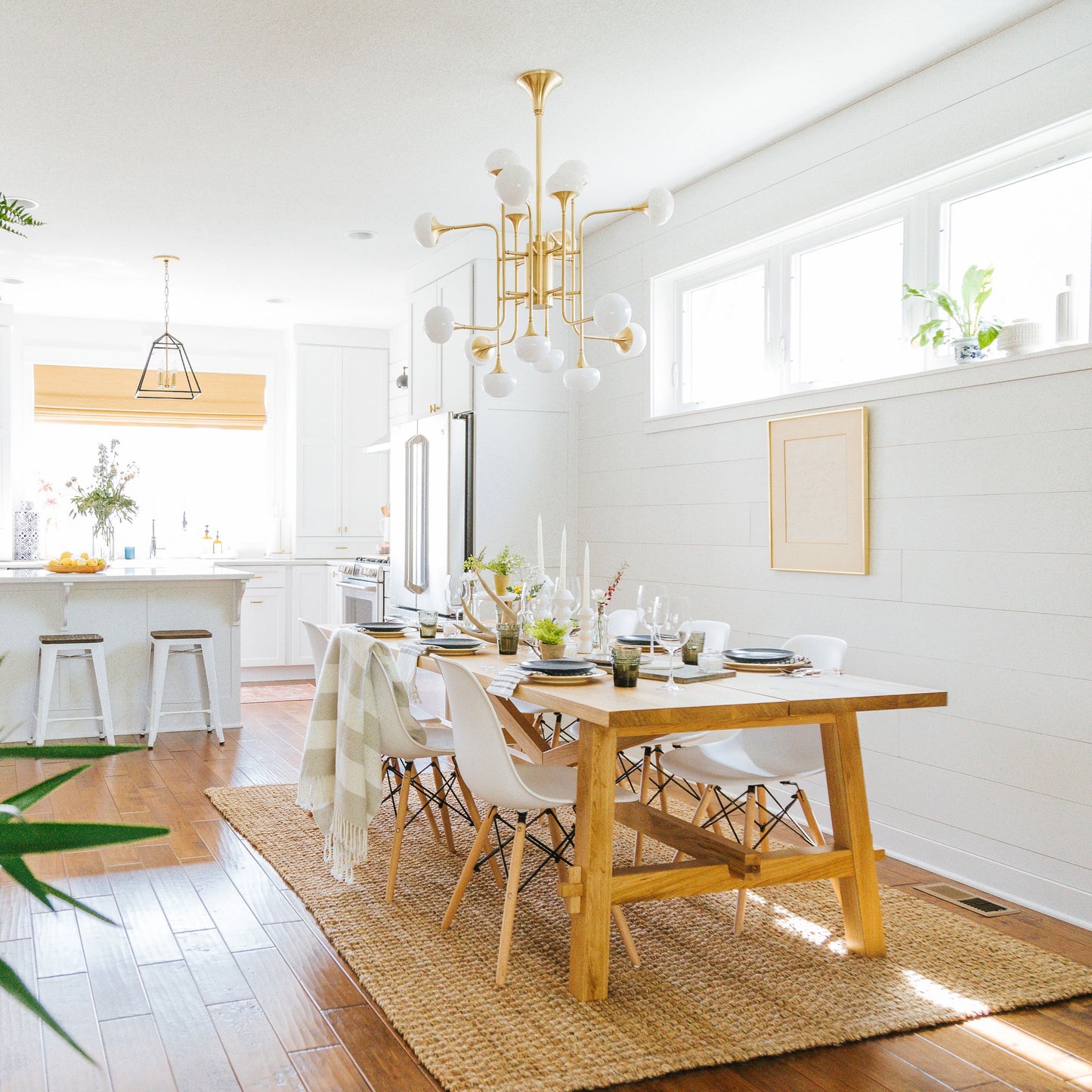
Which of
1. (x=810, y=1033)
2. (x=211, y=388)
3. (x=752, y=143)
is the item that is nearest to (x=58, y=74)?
(x=752, y=143)

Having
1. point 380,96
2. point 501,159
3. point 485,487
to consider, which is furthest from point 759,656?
point 485,487

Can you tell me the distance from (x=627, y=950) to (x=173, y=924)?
1281mm

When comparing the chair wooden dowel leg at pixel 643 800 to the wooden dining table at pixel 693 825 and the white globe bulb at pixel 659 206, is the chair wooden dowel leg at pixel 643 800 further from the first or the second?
the white globe bulb at pixel 659 206

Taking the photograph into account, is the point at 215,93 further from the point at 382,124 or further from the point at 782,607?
the point at 782,607

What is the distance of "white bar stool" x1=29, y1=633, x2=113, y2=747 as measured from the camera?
5352 mm

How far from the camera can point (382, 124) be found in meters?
4.16

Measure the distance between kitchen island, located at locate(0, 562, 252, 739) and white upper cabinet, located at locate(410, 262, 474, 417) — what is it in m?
1.47

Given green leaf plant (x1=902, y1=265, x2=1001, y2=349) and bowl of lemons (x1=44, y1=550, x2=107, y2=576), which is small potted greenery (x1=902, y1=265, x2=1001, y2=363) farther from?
bowl of lemons (x1=44, y1=550, x2=107, y2=576)

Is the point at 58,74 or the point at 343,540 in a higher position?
the point at 58,74

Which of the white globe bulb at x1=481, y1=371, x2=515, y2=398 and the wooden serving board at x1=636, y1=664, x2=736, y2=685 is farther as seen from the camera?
the white globe bulb at x1=481, y1=371, x2=515, y2=398

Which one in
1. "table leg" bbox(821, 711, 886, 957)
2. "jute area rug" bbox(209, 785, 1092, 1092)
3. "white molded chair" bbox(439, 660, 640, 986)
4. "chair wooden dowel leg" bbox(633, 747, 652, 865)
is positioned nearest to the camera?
"jute area rug" bbox(209, 785, 1092, 1092)

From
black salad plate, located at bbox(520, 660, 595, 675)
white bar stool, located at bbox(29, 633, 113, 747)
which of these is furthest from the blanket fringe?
white bar stool, located at bbox(29, 633, 113, 747)

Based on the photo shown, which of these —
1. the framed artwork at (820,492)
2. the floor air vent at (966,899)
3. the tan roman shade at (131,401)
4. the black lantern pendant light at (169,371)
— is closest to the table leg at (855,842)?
the floor air vent at (966,899)

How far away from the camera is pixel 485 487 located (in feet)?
18.9
